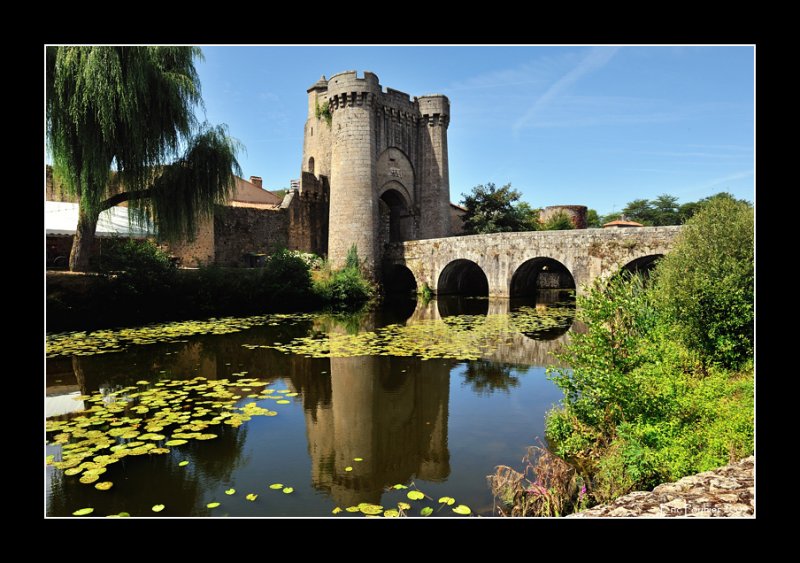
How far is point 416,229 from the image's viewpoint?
1092 inches

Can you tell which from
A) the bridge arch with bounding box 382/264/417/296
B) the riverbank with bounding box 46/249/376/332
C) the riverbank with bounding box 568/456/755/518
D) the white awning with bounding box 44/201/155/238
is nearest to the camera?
the riverbank with bounding box 568/456/755/518

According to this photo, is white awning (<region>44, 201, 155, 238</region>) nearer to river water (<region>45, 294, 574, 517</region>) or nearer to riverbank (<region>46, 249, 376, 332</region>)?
riverbank (<region>46, 249, 376, 332</region>)

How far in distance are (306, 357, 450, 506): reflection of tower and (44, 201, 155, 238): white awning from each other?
10.6 meters

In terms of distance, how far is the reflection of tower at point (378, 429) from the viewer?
477cm

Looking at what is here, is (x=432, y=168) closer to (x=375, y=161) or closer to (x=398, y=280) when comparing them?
(x=375, y=161)

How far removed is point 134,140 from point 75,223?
207 inches

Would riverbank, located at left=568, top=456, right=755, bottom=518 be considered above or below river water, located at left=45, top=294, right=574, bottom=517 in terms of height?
above

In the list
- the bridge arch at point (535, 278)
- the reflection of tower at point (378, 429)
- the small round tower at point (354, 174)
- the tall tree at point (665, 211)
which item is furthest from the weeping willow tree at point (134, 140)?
the tall tree at point (665, 211)

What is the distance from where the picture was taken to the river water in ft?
14.4

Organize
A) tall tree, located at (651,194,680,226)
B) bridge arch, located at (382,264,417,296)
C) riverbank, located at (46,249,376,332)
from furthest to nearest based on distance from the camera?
tall tree, located at (651,194,680,226) → bridge arch, located at (382,264,417,296) → riverbank, located at (46,249,376,332)

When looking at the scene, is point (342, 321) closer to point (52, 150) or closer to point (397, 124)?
point (52, 150)

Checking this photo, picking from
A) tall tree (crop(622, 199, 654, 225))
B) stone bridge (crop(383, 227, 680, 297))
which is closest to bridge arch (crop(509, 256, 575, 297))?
stone bridge (crop(383, 227, 680, 297))

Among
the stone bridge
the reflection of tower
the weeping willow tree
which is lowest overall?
the reflection of tower

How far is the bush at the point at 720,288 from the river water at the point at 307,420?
199 cm
